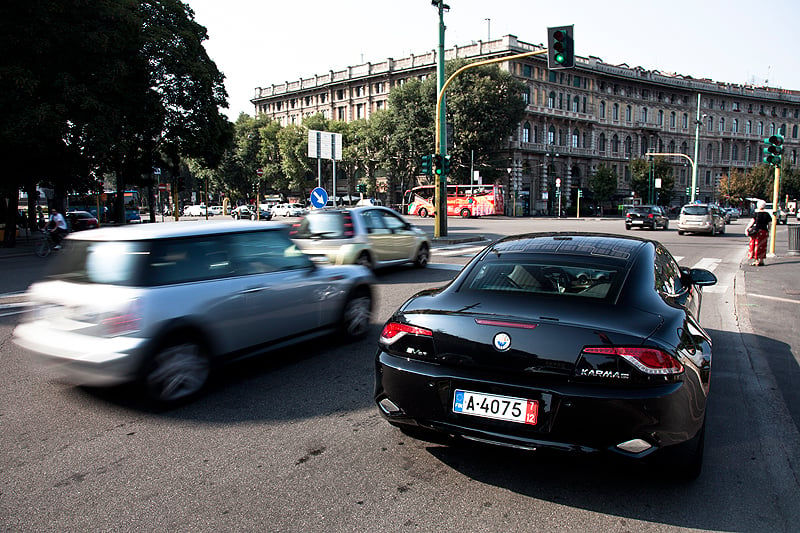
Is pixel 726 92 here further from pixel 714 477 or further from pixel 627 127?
pixel 714 477

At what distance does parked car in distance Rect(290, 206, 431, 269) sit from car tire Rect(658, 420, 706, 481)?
26.7ft

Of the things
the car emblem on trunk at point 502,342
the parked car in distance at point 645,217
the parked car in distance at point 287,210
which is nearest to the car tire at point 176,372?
the car emblem on trunk at point 502,342

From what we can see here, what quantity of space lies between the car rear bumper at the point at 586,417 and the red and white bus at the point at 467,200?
50.1m

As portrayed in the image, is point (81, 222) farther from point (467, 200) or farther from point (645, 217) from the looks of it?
point (467, 200)

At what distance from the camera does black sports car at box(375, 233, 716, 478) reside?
289 cm

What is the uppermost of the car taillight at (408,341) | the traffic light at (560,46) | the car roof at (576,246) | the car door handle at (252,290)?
the traffic light at (560,46)

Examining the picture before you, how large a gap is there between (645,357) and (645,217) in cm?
3412

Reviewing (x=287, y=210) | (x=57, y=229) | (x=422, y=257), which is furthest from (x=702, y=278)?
(x=287, y=210)

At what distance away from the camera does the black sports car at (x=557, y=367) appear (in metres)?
2.89

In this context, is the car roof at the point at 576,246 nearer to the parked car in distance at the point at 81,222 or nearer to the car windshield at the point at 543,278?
the car windshield at the point at 543,278

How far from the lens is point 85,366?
171 inches

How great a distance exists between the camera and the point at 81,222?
30.0 meters

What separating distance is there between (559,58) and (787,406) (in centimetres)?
1192

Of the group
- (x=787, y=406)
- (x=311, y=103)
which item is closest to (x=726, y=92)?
(x=311, y=103)
